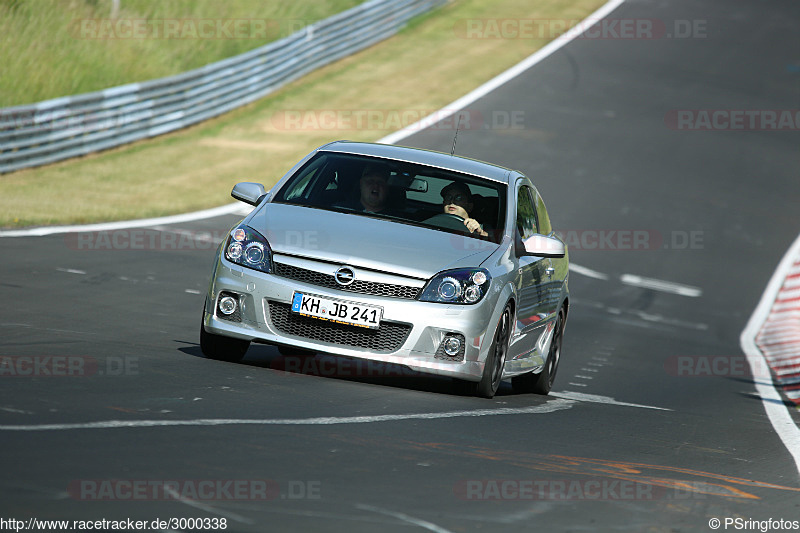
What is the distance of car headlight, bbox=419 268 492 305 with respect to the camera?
813 centimetres

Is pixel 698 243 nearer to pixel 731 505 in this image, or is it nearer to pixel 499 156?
pixel 499 156

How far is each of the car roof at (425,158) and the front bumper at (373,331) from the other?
1524 mm

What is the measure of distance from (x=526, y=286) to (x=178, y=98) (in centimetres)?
1907

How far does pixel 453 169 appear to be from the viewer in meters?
9.47

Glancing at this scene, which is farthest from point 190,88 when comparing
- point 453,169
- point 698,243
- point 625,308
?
point 453,169

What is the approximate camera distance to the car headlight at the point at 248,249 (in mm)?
8273

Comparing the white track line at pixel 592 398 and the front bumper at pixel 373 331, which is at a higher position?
the front bumper at pixel 373 331
